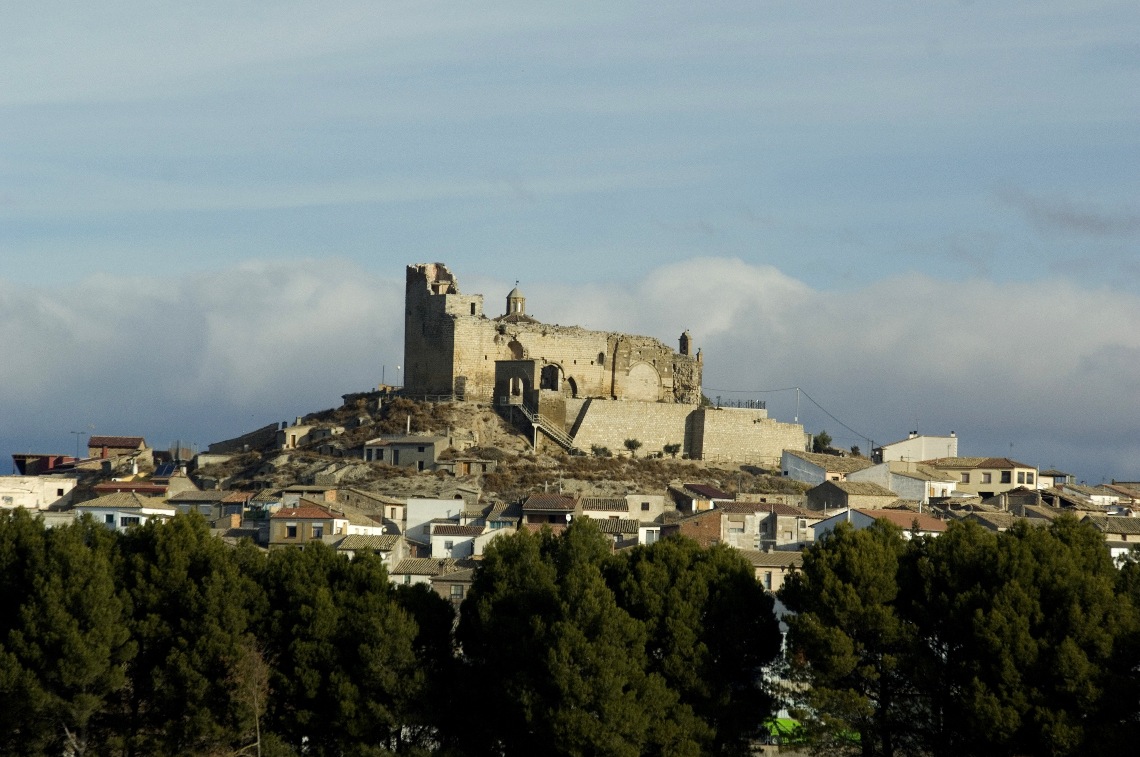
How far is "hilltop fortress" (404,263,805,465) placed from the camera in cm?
8538

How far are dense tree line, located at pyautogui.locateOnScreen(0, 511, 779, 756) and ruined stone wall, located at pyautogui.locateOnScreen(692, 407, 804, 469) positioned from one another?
3746 cm

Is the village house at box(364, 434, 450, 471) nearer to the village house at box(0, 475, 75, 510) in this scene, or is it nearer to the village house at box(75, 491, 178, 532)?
the village house at box(75, 491, 178, 532)

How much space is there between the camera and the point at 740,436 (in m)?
88.1

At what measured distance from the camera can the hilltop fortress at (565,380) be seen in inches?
3361

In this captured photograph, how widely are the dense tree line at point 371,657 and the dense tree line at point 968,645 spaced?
6.55 feet

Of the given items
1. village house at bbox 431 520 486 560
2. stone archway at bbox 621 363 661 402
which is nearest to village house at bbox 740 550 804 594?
village house at bbox 431 520 486 560

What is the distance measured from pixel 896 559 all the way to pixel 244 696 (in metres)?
15.5

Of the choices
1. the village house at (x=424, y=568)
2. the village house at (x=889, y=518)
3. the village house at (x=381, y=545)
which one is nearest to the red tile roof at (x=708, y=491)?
the village house at (x=889, y=518)

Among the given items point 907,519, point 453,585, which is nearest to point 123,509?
point 453,585

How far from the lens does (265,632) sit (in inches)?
1925

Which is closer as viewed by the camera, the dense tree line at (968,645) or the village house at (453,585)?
the dense tree line at (968,645)

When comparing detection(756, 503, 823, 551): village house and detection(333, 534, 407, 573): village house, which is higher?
detection(756, 503, 823, 551): village house

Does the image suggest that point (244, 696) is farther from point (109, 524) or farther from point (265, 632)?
point (109, 524)

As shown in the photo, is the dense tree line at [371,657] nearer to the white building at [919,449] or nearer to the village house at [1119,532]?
the village house at [1119,532]
